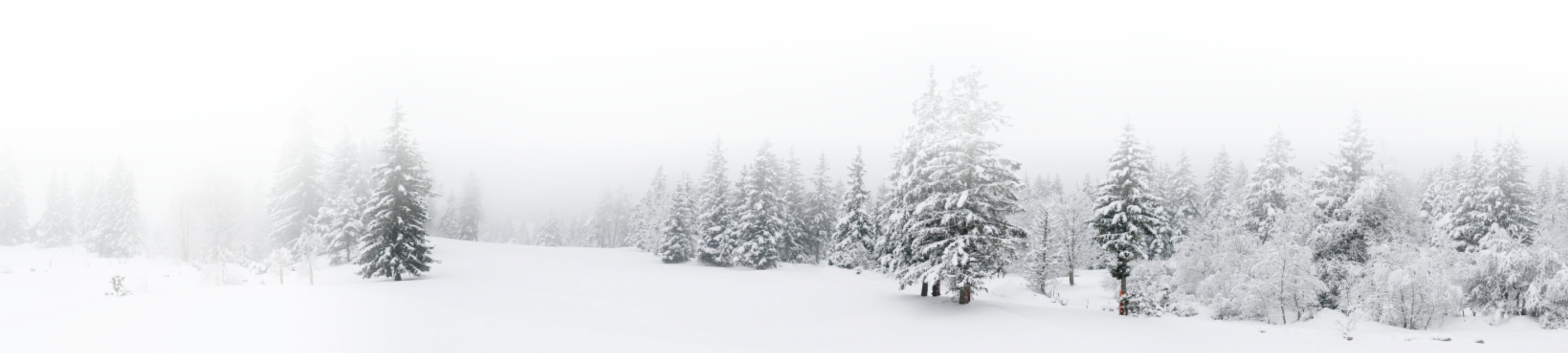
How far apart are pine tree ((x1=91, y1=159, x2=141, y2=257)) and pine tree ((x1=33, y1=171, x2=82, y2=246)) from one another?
9170mm

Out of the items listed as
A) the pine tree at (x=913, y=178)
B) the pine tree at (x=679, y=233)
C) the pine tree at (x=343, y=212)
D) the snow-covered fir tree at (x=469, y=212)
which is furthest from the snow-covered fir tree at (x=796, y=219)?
the snow-covered fir tree at (x=469, y=212)

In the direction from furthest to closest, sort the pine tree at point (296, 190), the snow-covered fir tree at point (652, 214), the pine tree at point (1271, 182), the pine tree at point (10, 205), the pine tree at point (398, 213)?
the snow-covered fir tree at point (652, 214), the pine tree at point (10, 205), the pine tree at point (1271, 182), the pine tree at point (296, 190), the pine tree at point (398, 213)

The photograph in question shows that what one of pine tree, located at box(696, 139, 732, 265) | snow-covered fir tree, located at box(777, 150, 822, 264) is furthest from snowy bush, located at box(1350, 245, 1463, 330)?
snow-covered fir tree, located at box(777, 150, 822, 264)

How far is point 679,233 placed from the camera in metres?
54.6

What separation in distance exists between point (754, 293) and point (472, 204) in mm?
70021

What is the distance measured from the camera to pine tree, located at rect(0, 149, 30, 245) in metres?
50.5

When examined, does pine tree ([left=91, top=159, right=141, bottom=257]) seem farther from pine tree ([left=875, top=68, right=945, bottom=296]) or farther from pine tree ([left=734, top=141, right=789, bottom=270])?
pine tree ([left=875, top=68, right=945, bottom=296])

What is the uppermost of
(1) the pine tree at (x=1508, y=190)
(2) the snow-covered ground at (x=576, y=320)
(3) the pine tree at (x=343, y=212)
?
(1) the pine tree at (x=1508, y=190)

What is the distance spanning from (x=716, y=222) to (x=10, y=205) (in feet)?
174

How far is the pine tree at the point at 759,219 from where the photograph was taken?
50.0 m

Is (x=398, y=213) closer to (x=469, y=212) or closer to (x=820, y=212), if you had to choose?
(x=820, y=212)

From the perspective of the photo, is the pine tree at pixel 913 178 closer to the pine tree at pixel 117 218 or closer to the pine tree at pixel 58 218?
the pine tree at pixel 117 218

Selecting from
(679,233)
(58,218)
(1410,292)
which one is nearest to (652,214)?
(679,233)

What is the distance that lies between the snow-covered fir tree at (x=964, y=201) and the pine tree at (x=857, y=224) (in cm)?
2438
